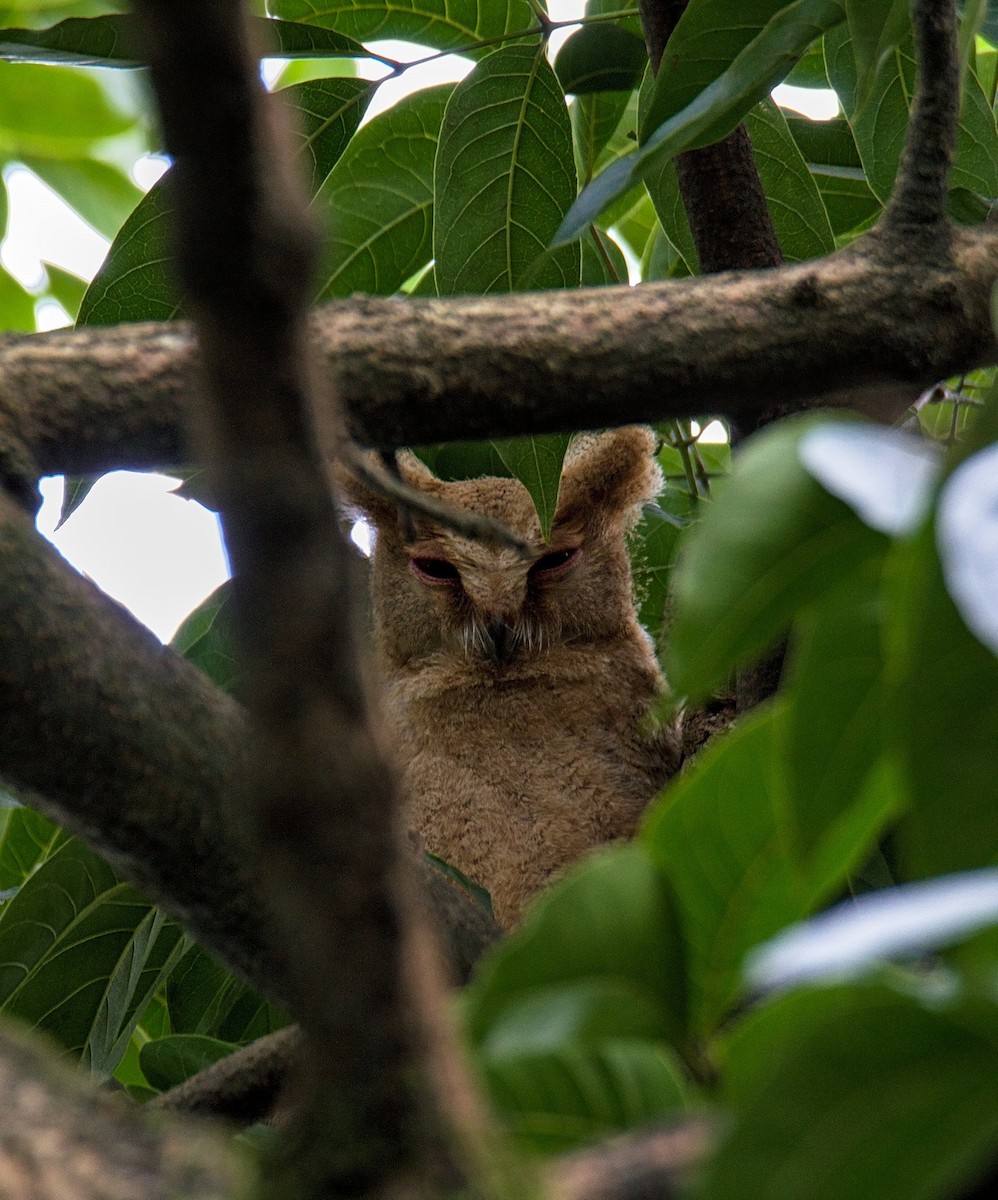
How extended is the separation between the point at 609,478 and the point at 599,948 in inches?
80.0

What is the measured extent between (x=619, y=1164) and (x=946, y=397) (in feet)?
4.65

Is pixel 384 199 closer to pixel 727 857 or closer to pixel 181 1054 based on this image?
pixel 181 1054

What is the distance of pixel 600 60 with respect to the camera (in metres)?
1.56

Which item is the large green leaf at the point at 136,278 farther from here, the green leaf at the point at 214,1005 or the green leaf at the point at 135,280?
the green leaf at the point at 214,1005

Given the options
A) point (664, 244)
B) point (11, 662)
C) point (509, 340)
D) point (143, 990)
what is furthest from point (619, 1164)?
point (664, 244)

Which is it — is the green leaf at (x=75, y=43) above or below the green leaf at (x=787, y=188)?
→ above

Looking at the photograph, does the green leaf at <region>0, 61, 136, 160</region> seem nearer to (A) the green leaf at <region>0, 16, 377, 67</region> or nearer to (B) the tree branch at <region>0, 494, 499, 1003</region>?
(A) the green leaf at <region>0, 16, 377, 67</region>

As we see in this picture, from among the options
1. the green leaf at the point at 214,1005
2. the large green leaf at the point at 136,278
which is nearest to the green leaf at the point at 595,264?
the large green leaf at the point at 136,278

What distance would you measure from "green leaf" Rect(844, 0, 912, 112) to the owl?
Result: 1.38m

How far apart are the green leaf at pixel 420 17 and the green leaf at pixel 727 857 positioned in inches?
51.4

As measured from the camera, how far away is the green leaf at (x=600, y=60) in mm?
1541

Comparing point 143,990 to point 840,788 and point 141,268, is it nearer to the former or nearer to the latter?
point 141,268

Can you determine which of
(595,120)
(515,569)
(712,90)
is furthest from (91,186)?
(712,90)

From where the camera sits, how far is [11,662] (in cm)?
67
